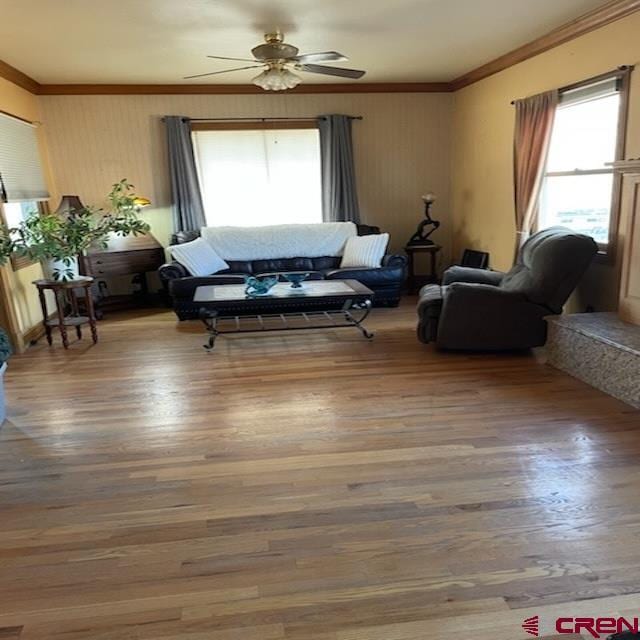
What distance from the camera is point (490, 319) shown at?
12.8ft

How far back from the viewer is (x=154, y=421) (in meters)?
2.98

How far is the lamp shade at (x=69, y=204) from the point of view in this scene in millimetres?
5605

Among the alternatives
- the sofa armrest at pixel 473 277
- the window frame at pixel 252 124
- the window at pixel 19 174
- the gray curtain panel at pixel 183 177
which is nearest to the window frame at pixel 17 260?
the window at pixel 19 174

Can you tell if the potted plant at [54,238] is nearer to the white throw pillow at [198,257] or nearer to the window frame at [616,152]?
the white throw pillow at [198,257]

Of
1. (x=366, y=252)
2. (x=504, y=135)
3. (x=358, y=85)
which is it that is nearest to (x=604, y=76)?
(x=504, y=135)

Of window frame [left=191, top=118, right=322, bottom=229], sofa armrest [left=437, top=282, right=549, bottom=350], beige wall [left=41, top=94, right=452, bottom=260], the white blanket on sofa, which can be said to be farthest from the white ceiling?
sofa armrest [left=437, top=282, right=549, bottom=350]

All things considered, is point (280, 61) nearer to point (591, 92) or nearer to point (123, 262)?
point (591, 92)

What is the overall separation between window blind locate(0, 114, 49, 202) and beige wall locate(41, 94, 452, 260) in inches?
19.6

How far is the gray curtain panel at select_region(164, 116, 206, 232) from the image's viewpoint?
19.5 ft

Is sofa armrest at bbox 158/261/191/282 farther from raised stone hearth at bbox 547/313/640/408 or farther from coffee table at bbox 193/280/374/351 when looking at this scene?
raised stone hearth at bbox 547/313/640/408

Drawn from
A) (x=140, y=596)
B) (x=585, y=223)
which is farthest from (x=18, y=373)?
(x=585, y=223)

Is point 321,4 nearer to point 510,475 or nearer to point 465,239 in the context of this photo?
point 510,475

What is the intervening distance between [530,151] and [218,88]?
3611 millimetres

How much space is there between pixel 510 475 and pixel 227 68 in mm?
4733
